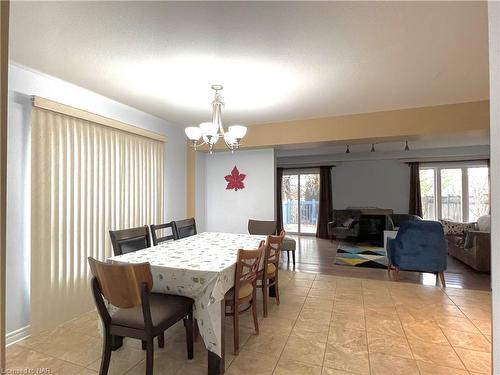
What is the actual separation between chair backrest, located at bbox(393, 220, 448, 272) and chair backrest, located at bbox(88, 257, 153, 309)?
345cm

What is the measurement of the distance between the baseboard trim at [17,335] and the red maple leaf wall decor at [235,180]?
3262 mm

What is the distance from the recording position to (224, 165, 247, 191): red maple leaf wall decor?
4750 mm

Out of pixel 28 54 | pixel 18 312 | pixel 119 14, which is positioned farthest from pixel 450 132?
pixel 18 312

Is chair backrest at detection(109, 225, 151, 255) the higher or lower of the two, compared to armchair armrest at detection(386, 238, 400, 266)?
higher

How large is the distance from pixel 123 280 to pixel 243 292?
1001 millimetres

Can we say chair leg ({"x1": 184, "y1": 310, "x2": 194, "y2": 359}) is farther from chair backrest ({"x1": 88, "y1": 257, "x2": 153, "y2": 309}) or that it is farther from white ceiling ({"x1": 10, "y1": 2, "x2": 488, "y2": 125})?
white ceiling ({"x1": 10, "y1": 2, "x2": 488, "y2": 125})

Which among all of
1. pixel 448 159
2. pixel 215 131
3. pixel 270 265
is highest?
pixel 448 159

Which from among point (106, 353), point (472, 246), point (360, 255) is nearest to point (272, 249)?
point (106, 353)

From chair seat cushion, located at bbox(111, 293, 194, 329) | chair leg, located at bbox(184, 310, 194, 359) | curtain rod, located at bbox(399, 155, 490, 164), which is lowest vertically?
chair leg, located at bbox(184, 310, 194, 359)

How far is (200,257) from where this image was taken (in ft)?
7.03

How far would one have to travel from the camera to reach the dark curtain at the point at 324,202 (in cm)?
750

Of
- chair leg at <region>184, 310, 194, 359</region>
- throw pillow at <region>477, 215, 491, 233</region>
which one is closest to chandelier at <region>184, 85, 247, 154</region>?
chair leg at <region>184, 310, 194, 359</region>

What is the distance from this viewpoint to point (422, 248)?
3.53m

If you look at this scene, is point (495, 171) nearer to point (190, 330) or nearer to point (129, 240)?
point (190, 330)
